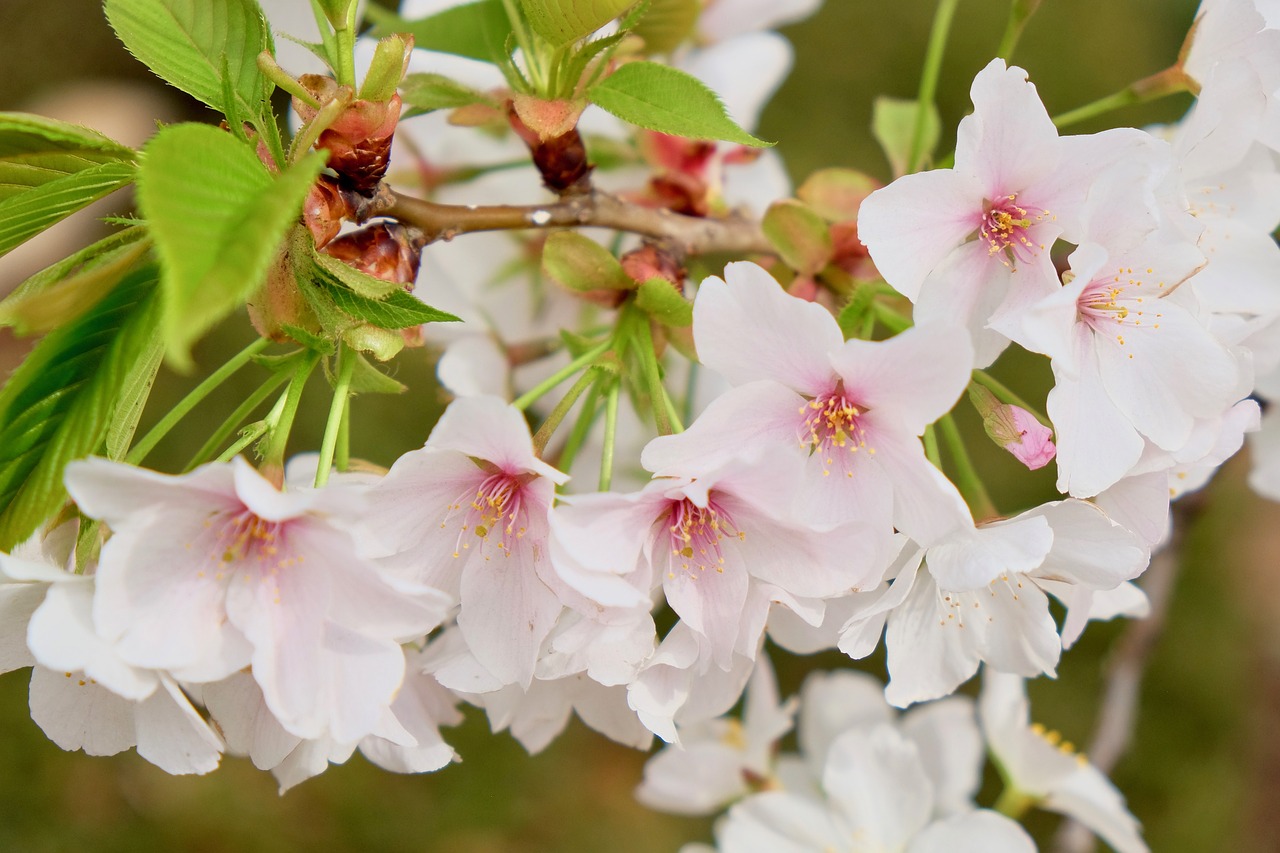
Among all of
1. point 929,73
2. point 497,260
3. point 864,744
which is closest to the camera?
point 929,73

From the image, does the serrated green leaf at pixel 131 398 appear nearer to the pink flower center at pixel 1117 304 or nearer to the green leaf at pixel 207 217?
the green leaf at pixel 207 217

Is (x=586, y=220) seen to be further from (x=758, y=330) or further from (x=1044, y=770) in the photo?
(x=1044, y=770)

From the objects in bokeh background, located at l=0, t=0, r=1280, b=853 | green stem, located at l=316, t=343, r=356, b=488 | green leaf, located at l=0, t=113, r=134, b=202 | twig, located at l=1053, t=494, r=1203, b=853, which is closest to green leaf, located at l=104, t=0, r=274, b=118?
green leaf, located at l=0, t=113, r=134, b=202

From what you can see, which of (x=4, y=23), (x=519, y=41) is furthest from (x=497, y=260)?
(x=4, y=23)

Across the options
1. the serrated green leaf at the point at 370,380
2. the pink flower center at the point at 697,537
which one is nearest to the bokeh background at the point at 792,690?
the serrated green leaf at the point at 370,380

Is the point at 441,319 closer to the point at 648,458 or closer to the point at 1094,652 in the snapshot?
the point at 648,458

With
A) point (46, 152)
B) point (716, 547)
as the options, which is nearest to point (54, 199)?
point (46, 152)

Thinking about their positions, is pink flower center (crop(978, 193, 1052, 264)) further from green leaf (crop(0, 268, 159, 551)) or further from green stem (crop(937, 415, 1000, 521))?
green leaf (crop(0, 268, 159, 551))
